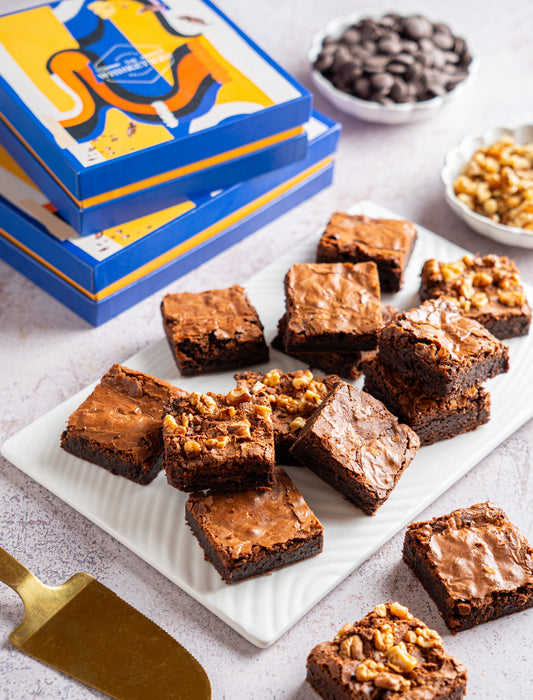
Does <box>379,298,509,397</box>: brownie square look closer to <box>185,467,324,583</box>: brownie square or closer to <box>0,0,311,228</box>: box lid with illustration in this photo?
<box>185,467,324,583</box>: brownie square

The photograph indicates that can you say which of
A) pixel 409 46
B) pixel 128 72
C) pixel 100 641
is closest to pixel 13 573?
pixel 100 641

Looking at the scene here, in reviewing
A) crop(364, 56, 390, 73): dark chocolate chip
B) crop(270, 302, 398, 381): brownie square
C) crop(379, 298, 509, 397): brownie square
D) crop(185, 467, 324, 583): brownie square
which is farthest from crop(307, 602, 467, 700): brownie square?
crop(364, 56, 390, 73): dark chocolate chip

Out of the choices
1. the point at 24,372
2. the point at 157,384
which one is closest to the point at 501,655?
the point at 157,384

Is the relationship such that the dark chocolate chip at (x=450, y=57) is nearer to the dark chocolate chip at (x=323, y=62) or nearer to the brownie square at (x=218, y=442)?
the dark chocolate chip at (x=323, y=62)

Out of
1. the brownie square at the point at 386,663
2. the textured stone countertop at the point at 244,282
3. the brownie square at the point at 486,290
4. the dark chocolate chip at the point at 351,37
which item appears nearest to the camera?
the brownie square at the point at 386,663

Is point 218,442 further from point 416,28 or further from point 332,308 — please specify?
point 416,28

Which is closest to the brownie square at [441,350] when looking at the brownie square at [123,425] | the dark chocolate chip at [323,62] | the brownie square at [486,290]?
the brownie square at [486,290]
